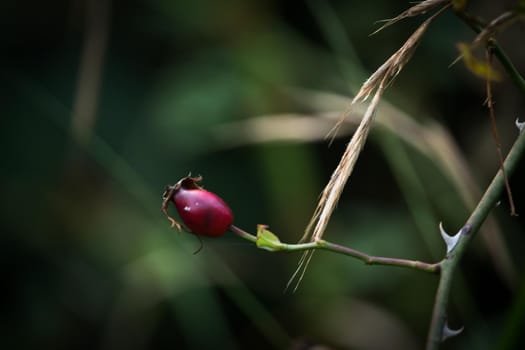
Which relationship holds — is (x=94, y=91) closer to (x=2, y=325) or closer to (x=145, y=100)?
(x=145, y=100)

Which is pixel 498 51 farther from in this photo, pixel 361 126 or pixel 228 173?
pixel 228 173

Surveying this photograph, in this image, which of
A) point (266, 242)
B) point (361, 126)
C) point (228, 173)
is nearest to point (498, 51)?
point (361, 126)

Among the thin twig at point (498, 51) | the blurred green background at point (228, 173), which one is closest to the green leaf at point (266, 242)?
the thin twig at point (498, 51)

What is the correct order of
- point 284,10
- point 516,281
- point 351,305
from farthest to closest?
point 284,10 < point 351,305 < point 516,281

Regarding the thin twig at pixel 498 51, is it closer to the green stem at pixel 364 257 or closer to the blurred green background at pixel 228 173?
the green stem at pixel 364 257

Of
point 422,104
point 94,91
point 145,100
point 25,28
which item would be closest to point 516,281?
point 422,104
